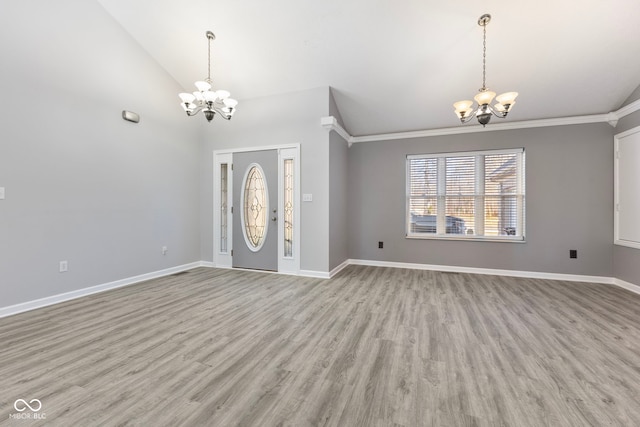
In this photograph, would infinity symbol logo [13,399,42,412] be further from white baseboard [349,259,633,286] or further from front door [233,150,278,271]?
white baseboard [349,259,633,286]

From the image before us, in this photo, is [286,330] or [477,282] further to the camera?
[477,282]

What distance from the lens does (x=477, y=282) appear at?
4293 mm

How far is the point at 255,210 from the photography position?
198 inches

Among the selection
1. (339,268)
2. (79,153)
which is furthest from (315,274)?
(79,153)

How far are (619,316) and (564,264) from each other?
5.65ft

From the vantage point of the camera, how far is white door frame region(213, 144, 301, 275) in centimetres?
468

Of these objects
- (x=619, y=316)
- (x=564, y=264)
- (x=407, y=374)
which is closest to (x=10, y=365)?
(x=407, y=374)

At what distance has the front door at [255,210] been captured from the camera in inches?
192

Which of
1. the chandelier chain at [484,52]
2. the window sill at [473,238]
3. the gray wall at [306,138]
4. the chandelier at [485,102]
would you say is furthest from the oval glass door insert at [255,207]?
the chandelier chain at [484,52]

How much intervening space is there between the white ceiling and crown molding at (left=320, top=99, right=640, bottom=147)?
114 mm

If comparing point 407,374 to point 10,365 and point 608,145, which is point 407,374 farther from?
point 608,145

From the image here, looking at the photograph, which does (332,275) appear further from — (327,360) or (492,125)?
(492,125)

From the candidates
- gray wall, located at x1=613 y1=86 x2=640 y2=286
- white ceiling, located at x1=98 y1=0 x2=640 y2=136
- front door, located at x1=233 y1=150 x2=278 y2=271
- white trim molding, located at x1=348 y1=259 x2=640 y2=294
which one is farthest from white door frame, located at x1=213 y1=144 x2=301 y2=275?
gray wall, located at x1=613 y1=86 x2=640 y2=286

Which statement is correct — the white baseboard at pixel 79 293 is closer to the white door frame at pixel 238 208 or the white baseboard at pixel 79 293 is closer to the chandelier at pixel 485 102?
the white door frame at pixel 238 208
